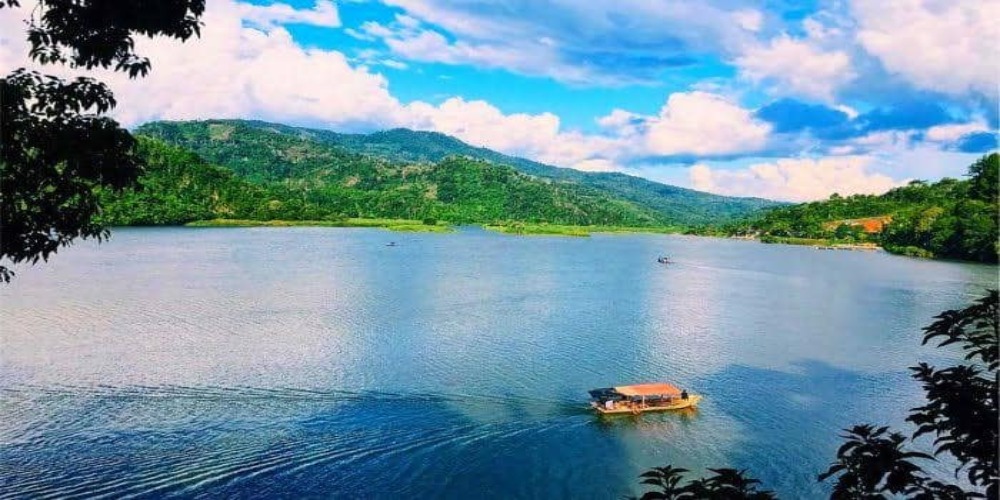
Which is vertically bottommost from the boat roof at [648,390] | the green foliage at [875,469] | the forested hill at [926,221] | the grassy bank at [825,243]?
the boat roof at [648,390]

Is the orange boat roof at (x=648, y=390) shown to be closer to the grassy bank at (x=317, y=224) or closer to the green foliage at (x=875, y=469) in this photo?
→ the green foliage at (x=875, y=469)

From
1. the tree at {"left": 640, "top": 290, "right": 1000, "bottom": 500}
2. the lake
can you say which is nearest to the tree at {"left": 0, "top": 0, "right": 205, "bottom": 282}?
the tree at {"left": 640, "top": 290, "right": 1000, "bottom": 500}

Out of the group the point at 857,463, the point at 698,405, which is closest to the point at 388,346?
the point at 698,405

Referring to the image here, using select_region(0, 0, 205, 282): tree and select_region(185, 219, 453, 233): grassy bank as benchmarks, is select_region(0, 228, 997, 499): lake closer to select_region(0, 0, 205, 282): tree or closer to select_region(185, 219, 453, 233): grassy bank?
select_region(0, 0, 205, 282): tree

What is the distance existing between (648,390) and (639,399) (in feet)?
3.28

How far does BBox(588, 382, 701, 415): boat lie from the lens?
101ft

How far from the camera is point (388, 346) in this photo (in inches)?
1635

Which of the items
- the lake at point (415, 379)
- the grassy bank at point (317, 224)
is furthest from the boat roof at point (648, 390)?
the grassy bank at point (317, 224)

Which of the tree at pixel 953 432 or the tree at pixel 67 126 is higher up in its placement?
the tree at pixel 67 126

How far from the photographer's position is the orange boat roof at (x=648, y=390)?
31647 mm

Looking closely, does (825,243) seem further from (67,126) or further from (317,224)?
(67,126)

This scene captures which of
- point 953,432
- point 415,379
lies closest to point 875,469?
point 953,432

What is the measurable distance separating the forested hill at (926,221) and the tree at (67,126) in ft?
245

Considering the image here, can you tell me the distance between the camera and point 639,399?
31.5 metres
